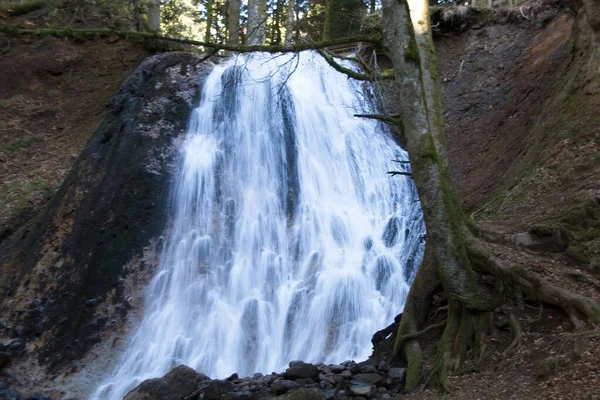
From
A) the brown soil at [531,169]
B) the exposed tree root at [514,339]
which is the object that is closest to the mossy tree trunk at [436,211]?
the brown soil at [531,169]

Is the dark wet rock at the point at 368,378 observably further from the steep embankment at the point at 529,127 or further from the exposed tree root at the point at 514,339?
the steep embankment at the point at 529,127

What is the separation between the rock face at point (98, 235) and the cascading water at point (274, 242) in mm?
516

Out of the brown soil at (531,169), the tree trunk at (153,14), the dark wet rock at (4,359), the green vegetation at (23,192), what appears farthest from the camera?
the tree trunk at (153,14)

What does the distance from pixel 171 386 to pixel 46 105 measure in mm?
13030

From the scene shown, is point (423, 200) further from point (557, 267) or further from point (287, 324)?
point (287, 324)

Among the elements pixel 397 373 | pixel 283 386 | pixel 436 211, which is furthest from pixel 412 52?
pixel 283 386

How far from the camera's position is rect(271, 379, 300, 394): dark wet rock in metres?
6.86

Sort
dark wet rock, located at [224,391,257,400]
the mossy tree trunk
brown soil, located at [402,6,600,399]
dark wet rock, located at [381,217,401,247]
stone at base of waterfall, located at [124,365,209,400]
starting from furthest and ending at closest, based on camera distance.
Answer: dark wet rock, located at [381,217,401,247]
stone at base of waterfall, located at [124,365,209,400]
dark wet rock, located at [224,391,257,400]
the mossy tree trunk
brown soil, located at [402,6,600,399]

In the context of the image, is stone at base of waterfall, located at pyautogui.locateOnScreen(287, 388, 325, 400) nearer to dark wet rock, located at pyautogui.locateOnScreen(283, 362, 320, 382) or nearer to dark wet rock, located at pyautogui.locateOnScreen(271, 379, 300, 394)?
dark wet rock, located at pyautogui.locateOnScreen(271, 379, 300, 394)

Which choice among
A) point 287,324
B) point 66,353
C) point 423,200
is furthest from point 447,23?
point 66,353

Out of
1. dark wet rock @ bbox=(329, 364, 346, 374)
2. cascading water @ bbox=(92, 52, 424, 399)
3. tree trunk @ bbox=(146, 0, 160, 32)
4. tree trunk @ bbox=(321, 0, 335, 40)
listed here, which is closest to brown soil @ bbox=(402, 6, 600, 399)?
dark wet rock @ bbox=(329, 364, 346, 374)

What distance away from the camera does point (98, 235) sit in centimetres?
1186

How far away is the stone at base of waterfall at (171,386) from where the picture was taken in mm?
7430

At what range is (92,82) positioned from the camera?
1850 centimetres
